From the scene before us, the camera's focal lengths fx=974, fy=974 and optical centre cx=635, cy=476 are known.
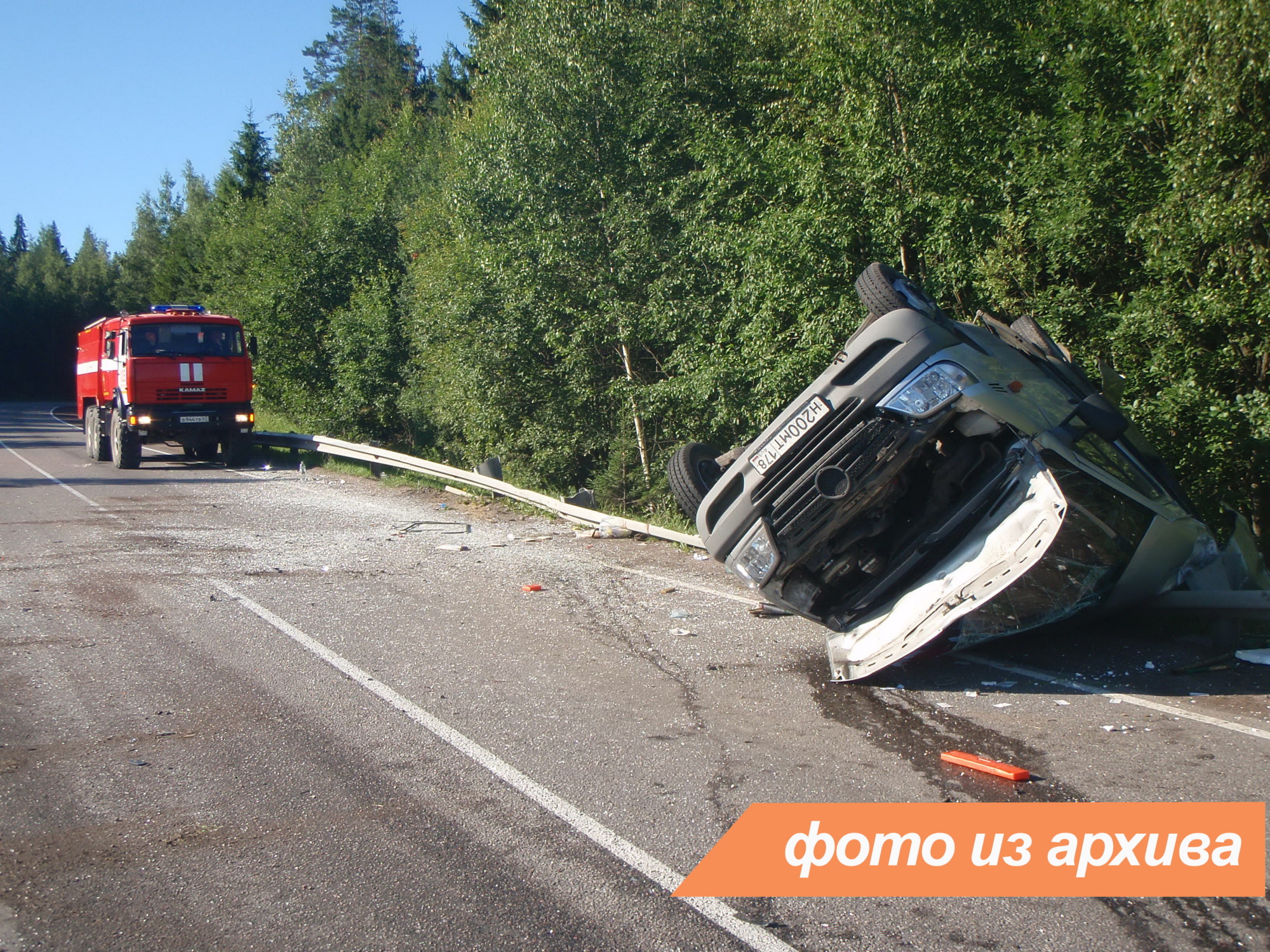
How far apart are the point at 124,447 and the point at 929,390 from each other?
58.1ft

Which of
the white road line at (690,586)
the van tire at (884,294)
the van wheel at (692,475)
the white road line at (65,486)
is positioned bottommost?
the white road line at (690,586)

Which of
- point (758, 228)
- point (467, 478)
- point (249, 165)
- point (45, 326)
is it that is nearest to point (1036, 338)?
point (758, 228)

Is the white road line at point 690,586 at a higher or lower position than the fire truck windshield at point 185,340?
lower

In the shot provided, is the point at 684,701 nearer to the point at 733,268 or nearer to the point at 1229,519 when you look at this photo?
the point at 1229,519

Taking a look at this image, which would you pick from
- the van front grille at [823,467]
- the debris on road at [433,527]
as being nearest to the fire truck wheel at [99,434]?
the debris on road at [433,527]

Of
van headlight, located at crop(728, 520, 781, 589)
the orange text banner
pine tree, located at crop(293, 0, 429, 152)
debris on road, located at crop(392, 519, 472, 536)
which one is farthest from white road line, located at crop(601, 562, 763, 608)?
pine tree, located at crop(293, 0, 429, 152)

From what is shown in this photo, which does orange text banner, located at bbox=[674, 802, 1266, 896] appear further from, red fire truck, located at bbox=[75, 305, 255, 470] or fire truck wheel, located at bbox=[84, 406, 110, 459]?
fire truck wheel, located at bbox=[84, 406, 110, 459]

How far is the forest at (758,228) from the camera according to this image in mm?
8094

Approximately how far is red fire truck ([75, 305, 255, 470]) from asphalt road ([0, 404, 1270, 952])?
11408mm

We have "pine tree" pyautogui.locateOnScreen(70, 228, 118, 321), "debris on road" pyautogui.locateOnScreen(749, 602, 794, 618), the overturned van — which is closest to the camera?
the overturned van

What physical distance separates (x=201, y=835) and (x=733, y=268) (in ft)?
36.0

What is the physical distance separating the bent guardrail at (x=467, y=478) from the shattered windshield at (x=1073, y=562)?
2.14 m

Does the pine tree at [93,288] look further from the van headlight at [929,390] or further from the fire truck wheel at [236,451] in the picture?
the van headlight at [929,390]

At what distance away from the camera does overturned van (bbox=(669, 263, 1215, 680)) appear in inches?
216
